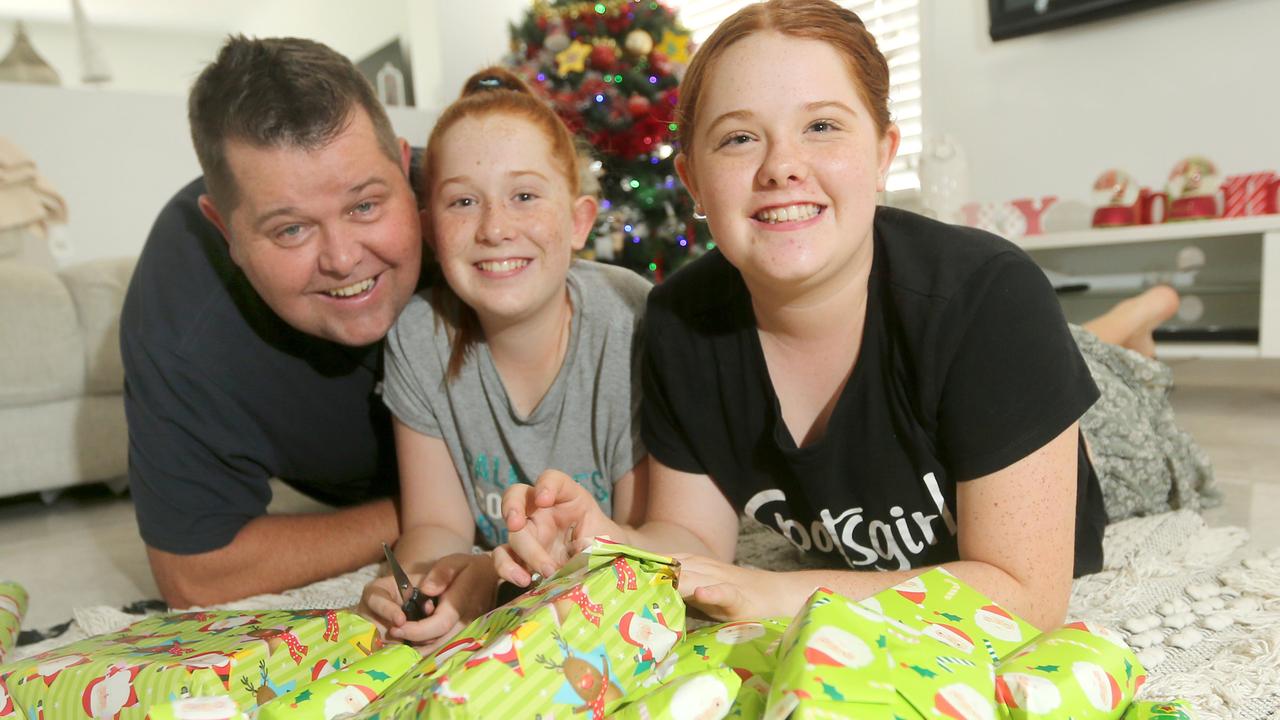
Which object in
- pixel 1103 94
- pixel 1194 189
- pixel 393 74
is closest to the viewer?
pixel 1194 189

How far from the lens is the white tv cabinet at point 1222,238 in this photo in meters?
2.13

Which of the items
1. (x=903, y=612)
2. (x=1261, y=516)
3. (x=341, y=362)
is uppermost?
(x=341, y=362)

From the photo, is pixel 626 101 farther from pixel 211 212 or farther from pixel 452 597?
pixel 452 597

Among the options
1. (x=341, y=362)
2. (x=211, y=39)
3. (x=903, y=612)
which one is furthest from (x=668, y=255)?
(x=211, y=39)

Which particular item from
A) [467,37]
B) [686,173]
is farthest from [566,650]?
[467,37]

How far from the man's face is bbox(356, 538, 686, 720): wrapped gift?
594mm

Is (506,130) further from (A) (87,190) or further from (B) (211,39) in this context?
Result: (B) (211,39)

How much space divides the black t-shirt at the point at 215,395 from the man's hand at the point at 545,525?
0.54m

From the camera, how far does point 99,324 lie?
2.01 m

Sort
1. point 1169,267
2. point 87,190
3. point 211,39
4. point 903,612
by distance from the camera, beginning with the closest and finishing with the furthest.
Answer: point 903,612, point 1169,267, point 87,190, point 211,39

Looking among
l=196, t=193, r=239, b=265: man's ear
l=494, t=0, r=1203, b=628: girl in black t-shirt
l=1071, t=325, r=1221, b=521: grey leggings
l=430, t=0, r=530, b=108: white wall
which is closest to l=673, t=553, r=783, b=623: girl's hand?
l=494, t=0, r=1203, b=628: girl in black t-shirt

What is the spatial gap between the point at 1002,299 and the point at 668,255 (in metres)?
2.33

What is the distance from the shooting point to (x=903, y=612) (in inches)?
25.5

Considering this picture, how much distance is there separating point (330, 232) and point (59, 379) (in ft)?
4.02
